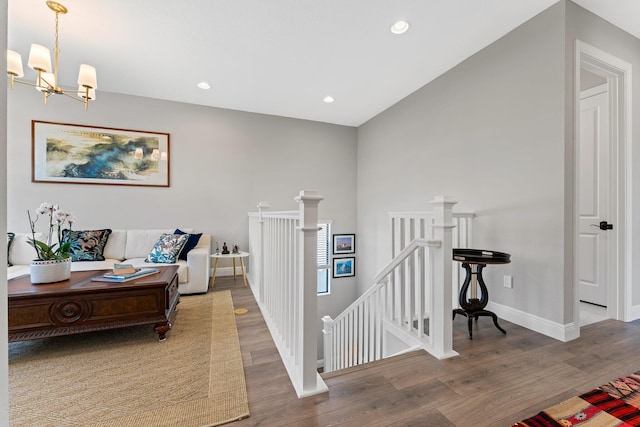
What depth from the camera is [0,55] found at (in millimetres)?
579

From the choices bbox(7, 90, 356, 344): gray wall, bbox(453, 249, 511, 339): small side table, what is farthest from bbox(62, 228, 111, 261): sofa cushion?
bbox(453, 249, 511, 339): small side table

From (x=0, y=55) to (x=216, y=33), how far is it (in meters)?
2.32

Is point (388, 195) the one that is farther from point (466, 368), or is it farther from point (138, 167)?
point (138, 167)

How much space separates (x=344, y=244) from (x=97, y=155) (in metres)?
4.07

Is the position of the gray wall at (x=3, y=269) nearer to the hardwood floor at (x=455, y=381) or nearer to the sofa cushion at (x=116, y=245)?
the hardwood floor at (x=455, y=381)

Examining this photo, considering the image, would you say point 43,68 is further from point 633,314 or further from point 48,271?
point 633,314

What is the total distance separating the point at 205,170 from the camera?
13.6 feet

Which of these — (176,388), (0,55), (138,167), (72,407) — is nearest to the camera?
(0,55)

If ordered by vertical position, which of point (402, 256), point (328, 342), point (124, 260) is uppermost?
point (402, 256)

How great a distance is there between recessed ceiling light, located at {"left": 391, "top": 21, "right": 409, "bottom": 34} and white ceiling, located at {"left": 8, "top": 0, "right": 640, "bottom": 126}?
0.15ft


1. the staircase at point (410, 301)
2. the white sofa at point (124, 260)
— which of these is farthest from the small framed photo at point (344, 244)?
the white sofa at point (124, 260)

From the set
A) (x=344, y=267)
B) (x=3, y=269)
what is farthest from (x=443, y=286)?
(x=344, y=267)

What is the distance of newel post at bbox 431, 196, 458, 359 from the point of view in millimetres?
1785

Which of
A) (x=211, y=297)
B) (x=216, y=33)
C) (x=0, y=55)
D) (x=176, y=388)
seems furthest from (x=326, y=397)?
(x=216, y=33)
